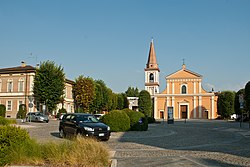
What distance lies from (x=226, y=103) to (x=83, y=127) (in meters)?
57.5

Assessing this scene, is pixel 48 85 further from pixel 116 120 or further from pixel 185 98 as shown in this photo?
pixel 185 98

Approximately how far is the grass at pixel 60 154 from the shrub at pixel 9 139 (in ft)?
0.31

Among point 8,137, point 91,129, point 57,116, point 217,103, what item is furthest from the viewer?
point 217,103

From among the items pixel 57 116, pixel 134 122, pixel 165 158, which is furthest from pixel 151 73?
pixel 165 158

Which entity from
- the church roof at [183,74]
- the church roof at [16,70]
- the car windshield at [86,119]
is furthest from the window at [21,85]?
the car windshield at [86,119]

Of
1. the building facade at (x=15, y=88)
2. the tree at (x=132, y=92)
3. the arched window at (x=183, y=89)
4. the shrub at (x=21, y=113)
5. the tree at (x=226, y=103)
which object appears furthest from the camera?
the tree at (x=132, y=92)

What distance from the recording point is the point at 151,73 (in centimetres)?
8331

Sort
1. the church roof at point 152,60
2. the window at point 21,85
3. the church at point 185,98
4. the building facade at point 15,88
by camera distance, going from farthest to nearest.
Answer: the church roof at point 152,60 < the church at point 185,98 < the window at point 21,85 < the building facade at point 15,88

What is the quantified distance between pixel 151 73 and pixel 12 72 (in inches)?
1537

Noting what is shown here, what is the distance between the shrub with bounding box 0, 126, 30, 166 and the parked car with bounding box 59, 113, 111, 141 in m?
7.41

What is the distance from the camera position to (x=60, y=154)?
8945 mm

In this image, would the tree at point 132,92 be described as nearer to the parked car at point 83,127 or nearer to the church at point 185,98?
the church at point 185,98

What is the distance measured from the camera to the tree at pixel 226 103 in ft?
225

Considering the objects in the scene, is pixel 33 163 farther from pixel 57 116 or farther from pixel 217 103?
pixel 217 103
